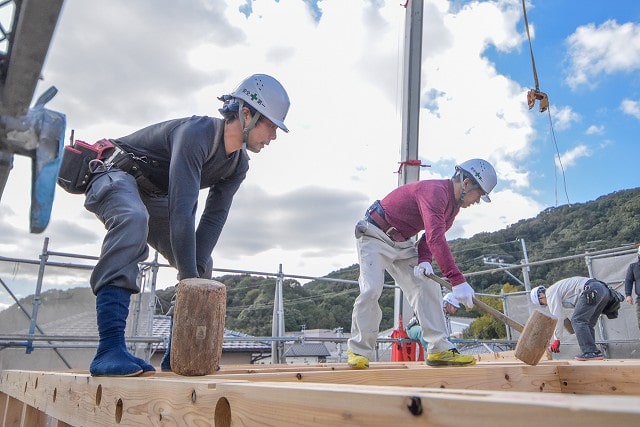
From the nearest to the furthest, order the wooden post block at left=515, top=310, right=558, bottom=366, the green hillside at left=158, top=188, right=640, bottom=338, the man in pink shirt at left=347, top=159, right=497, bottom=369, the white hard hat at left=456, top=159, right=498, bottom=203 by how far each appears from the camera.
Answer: the wooden post block at left=515, top=310, right=558, bottom=366
the man in pink shirt at left=347, top=159, right=497, bottom=369
the white hard hat at left=456, top=159, right=498, bottom=203
the green hillside at left=158, top=188, right=640, bottom=338

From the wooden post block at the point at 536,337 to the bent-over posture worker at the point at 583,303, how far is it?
13.0 feet

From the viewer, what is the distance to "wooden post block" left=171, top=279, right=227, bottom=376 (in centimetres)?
159

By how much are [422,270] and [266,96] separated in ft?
6.11

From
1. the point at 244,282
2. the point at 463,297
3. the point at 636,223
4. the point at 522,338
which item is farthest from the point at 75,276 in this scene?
the point at 636,223

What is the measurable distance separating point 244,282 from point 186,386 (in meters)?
15.3

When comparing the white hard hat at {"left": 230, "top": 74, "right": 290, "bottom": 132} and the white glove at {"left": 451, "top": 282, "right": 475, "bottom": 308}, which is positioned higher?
the white hard hat at {"left": 230, "top": 74, "right": 290, "bottom": 132}

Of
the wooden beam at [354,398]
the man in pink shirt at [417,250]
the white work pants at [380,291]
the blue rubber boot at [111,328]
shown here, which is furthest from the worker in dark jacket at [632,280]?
the blue rubber boot at [111,328]

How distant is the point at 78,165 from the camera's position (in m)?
2.10

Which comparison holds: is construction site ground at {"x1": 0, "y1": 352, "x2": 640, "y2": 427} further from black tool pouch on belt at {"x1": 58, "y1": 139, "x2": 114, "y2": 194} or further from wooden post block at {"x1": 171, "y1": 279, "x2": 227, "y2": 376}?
black tool pouch on belt at {"x1": 58, "y1": 139, "x2": 114, "y2": 194}

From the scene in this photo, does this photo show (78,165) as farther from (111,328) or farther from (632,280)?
(632,280)

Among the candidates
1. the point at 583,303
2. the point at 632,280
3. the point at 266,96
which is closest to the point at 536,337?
the point at 266,96

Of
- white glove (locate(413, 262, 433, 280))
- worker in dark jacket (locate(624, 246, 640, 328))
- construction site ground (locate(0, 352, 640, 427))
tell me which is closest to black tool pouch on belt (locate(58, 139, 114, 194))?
construction site ground (locate(0, 352, 640, 427))

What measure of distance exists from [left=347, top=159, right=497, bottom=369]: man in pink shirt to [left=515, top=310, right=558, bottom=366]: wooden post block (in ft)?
2.83

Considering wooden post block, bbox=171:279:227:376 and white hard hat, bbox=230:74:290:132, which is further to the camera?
white hard hat, bbox=230:74:290:132
